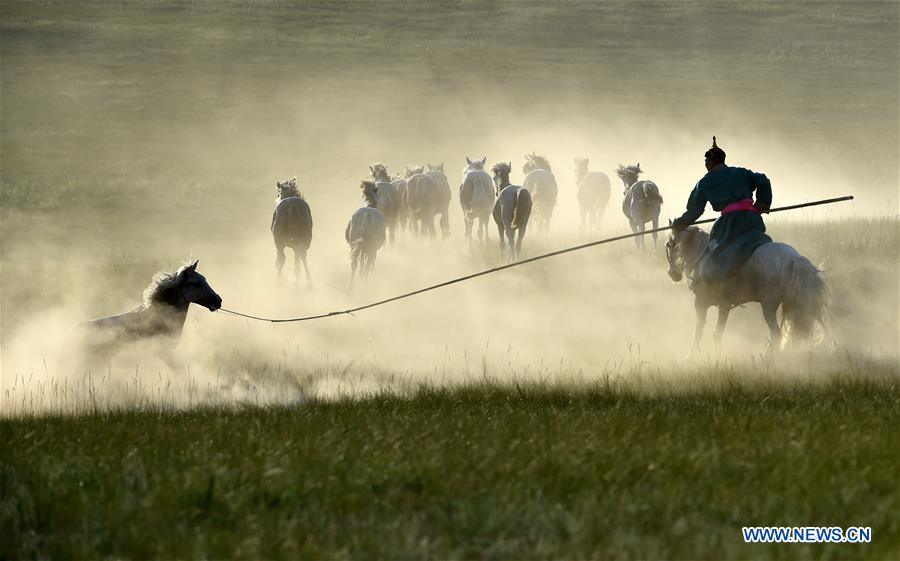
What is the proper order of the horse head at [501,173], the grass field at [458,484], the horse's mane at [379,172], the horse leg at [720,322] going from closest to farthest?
the grass field at [458,484]
the horse leg at [720,322]
the horse head at [501,173]
the horse's mane at [379,172]

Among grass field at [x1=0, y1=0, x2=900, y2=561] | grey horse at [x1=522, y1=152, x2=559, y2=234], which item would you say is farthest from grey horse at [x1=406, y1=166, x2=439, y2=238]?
grey horse at [x1=522, y1=152, x2=559, y2=234]

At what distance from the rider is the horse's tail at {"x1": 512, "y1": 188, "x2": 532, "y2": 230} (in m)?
13.5

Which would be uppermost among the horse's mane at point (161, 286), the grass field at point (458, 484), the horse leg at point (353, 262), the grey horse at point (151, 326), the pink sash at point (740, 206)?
the horse leg at point (353, 262)

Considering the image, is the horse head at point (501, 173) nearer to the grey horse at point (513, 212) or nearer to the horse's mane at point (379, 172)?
the grey horse at point (513, 212)

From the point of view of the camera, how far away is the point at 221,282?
2730 centimetres

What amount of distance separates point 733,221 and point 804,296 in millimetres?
1111

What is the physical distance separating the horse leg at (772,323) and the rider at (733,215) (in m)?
0.52

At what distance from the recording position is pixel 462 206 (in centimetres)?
3334

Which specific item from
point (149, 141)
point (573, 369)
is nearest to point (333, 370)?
point (573, 369)

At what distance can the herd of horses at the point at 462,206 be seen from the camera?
2764 centimetres

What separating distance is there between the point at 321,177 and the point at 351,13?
53674 mm

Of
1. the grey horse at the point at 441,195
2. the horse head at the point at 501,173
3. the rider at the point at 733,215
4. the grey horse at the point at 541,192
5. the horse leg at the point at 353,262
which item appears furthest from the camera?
the grey horse at the point at 541,192

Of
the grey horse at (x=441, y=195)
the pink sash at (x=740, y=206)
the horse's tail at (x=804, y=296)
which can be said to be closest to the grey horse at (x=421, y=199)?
the grey horse at (x=441, y=195)

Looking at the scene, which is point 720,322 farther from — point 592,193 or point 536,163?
point 592,193
